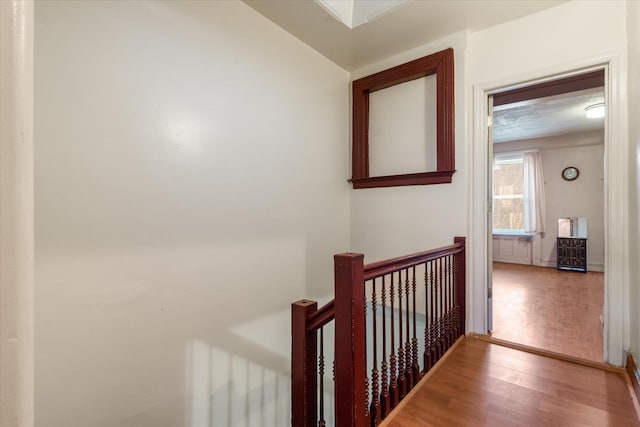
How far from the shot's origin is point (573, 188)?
5602mm

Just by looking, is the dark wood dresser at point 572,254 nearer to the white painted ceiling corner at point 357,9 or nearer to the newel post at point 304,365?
the white painted ceiling corner at point 357,9

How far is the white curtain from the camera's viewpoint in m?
5.88

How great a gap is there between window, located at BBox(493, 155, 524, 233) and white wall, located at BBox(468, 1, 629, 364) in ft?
15.8

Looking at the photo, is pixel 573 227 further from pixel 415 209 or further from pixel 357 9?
pixel 357 9

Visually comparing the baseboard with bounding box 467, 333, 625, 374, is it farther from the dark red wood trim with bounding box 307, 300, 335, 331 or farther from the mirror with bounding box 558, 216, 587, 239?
the mirror with bounding box 558, 216, 587, 239

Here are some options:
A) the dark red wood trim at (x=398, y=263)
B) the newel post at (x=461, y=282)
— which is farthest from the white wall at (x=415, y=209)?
the dark red wood trim at (x=398, y=263)

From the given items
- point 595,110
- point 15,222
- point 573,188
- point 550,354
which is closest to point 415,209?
point 550,354

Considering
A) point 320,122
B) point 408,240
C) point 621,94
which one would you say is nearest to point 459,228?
point 408,240

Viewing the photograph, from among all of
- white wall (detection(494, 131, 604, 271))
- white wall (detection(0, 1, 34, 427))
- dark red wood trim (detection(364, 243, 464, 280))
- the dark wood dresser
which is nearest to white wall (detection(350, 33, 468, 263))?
dark red wood trim (detection(364, 243, 464, 280))

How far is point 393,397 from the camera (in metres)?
1.61

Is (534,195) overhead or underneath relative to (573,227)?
overhead

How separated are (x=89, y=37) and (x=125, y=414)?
1969 mm

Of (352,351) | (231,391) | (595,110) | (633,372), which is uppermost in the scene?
(595,110)

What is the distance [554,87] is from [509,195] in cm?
483
